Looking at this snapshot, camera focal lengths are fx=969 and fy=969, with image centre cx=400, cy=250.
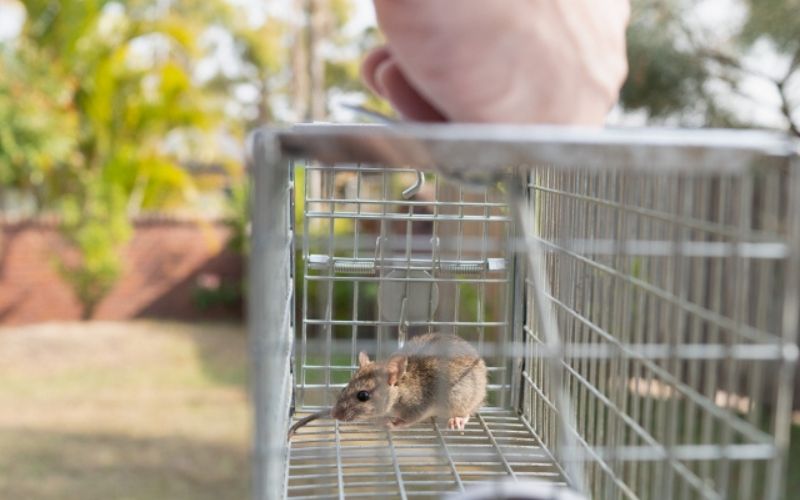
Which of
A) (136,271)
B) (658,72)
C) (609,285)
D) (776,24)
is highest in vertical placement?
(776,24)

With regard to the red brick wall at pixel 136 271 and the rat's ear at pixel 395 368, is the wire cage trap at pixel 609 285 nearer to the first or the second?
the rat's ear at pixel 395 368

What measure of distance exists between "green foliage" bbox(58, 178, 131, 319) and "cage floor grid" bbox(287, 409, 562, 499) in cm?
767

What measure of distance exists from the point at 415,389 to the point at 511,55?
0.80m

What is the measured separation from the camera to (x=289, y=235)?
1.27 meters

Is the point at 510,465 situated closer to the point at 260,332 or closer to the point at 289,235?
the point at 289,235

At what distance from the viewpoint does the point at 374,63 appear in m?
0.83

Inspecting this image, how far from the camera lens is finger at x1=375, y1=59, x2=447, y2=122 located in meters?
0.81

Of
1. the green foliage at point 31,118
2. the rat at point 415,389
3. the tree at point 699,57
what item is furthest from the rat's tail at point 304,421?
the green foliage at point 31,118

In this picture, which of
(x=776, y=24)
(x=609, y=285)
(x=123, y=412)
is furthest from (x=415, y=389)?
(x=123, y=412)

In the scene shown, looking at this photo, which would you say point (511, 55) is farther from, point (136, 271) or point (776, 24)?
point (136, 271)

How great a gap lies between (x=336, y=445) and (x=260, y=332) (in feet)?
2.03

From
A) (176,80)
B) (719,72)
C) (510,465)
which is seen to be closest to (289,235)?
(510,465)

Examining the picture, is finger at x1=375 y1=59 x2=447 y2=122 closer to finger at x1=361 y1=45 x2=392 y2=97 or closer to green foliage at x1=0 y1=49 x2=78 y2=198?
finger at x1=361 y1=45 x2=392 y2=97

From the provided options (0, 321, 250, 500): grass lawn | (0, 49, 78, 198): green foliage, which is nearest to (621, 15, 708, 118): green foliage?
(0, 321, 250, 500): grass lawn
